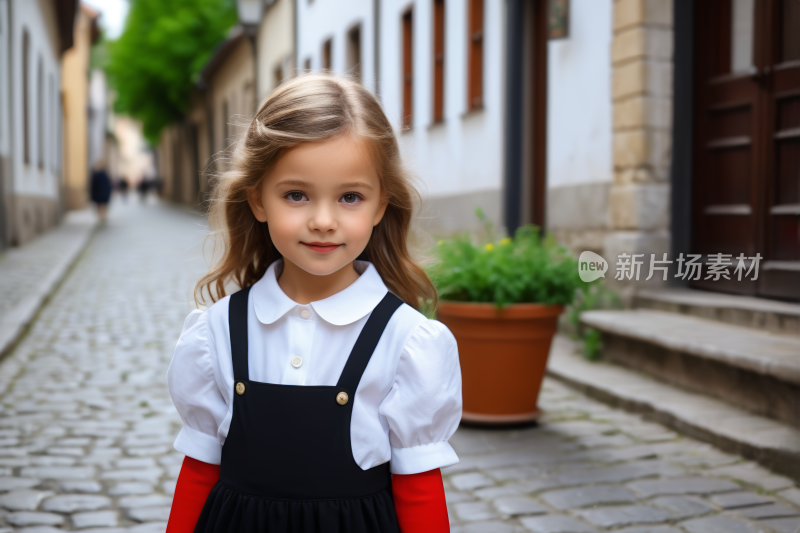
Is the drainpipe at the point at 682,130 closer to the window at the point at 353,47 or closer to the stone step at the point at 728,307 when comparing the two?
the stone step at the point at 728,307

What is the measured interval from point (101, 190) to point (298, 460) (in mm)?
22023

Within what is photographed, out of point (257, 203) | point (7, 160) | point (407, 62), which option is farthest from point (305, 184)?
point (7, 160)

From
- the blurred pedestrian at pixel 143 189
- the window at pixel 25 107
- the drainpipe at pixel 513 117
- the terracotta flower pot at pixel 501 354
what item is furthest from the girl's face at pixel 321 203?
the blurred pedestrian at pixel 143 189

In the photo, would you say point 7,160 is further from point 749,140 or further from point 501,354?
point 749,140

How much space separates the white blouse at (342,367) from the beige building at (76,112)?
26643mm

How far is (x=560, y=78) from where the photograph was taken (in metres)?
7.30

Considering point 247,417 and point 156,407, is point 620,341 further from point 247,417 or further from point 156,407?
point 247,417

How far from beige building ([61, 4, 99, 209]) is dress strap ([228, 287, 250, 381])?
26.6 m

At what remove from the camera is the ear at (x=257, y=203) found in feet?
5.84

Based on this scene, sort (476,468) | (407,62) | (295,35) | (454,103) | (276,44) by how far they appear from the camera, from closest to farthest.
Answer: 1. (476,468)
2. (454,103)
3. (407,62)
4. (295,35)
5. (276,44)

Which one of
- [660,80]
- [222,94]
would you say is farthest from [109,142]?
[660,80]

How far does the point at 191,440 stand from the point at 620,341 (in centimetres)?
442

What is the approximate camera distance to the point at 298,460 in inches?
65.5

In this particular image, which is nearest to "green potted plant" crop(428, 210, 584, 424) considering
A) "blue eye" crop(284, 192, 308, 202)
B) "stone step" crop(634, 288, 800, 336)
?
"stone step" crop(634, 288, 800, 336)
